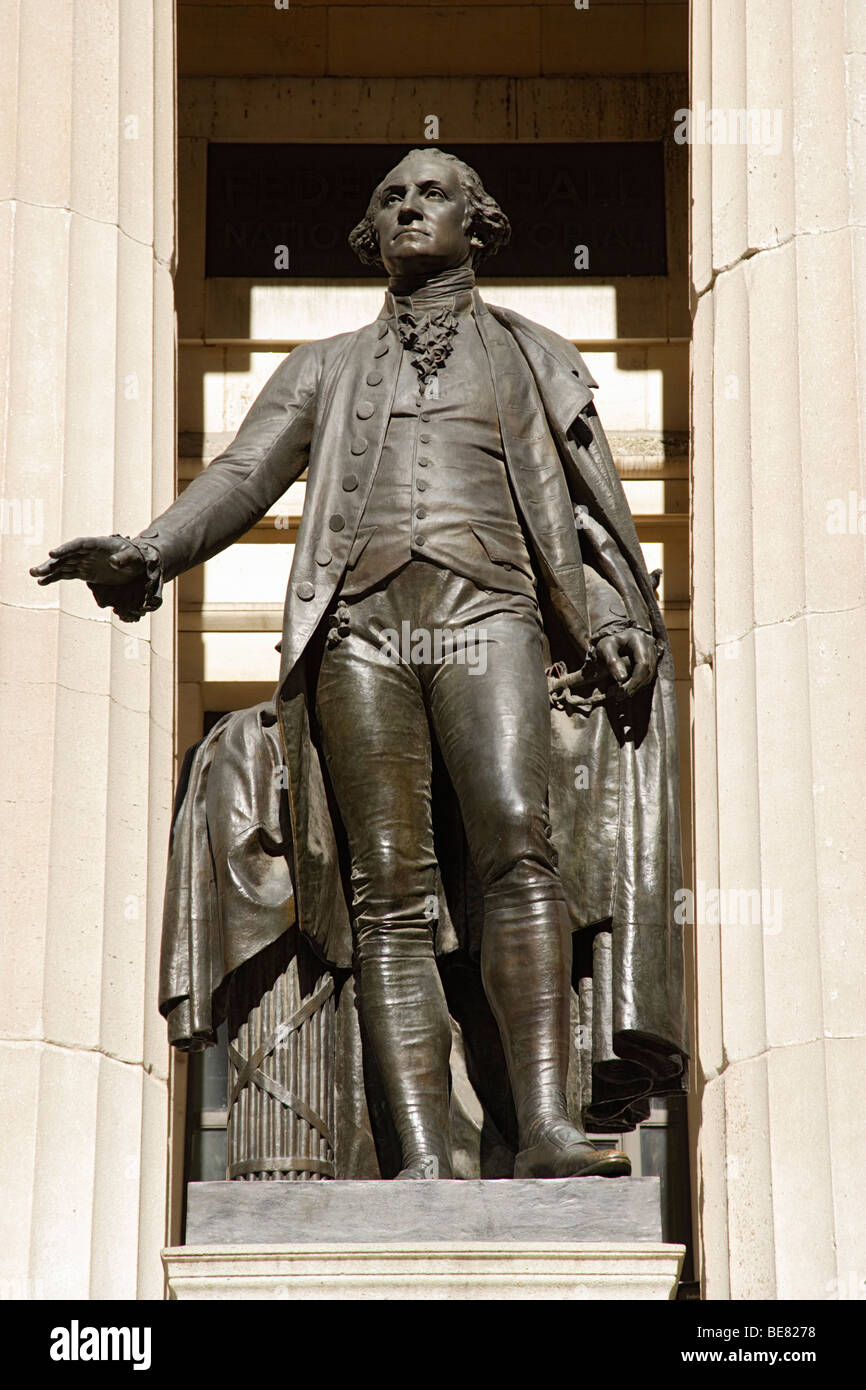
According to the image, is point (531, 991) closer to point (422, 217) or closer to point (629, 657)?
point (629, 657)

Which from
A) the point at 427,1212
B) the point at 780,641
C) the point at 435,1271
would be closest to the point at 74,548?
the point at 427,1212

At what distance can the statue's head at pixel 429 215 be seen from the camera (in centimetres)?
960

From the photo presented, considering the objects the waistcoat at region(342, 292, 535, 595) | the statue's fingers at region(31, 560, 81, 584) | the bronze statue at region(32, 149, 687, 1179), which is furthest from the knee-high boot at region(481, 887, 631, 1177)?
the statue's fingers at region(31, 560, 81, 584)

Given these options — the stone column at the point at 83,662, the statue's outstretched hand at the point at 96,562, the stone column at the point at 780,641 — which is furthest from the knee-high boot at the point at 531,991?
the stone column at the point at 83,662

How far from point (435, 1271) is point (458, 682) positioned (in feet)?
6.98

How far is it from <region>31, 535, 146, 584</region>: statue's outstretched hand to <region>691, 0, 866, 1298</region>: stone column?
518 cm

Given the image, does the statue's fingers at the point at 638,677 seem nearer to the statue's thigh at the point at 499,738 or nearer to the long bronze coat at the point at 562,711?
the long bronze coat at the point at 562,711

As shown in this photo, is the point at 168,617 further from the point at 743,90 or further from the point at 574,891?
the point at 574,891

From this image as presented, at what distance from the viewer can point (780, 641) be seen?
13.5 metres

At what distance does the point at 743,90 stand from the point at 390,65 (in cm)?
605

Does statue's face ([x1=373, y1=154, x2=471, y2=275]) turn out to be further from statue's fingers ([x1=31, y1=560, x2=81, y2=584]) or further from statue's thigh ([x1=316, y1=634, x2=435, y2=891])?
statue's fingers ([x1=31, y1=560, x2=81, y2=584])

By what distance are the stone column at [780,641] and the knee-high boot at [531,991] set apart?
3.98 m

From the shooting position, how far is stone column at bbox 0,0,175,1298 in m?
12.6

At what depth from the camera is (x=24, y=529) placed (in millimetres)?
13562
